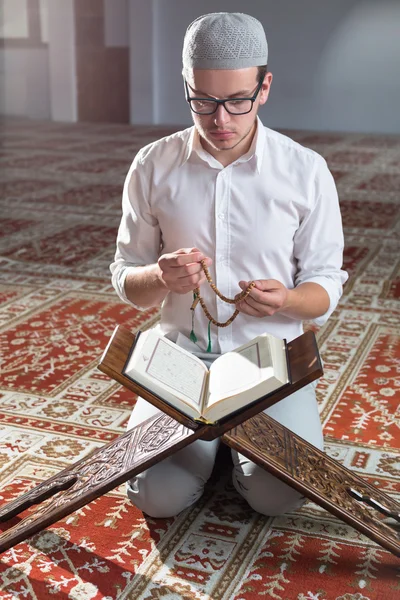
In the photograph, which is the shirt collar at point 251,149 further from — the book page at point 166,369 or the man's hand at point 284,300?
the book page at point 166,369

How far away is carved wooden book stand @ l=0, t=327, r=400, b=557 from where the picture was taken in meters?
2.11

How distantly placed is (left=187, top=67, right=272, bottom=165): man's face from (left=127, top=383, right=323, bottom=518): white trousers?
852 millimetres

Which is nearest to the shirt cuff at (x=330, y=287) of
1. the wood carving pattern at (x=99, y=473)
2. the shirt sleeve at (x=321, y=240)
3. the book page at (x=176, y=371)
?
the shirt sleeve at (x=321, y=240)

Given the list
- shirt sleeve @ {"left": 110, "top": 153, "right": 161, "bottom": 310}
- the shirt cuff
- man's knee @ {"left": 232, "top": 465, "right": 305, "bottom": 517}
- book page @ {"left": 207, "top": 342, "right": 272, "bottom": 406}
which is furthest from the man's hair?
man's knee @ {"left": 232, "top": 465, "right": 305, "bottom": 517}

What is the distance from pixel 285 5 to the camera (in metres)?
15.6

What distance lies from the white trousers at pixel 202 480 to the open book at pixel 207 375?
364mm

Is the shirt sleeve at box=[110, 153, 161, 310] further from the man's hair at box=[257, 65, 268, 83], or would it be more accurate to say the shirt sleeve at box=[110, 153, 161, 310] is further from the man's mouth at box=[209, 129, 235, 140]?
the man's hair at box=[257, 65, 268, 83]

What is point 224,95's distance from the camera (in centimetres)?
226

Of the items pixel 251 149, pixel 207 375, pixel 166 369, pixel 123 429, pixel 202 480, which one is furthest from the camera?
pixel 123 429

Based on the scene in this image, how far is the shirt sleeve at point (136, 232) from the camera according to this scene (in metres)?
2.62

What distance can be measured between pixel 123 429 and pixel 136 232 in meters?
0.96

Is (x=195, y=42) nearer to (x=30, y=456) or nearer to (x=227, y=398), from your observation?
(x=227, y=398)

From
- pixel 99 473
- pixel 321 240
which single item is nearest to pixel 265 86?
pixel 321 240

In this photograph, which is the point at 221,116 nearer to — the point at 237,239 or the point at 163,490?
the point at 237,239
